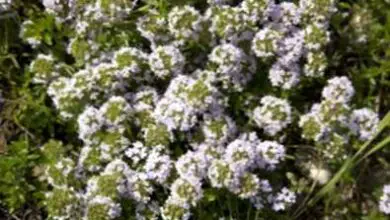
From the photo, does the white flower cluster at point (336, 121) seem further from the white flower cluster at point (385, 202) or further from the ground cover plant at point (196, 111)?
the white flower cluster at point (385, 202)

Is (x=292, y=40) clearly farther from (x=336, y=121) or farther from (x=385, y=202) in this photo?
(x=385, y=202)

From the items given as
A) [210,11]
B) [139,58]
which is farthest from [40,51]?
[210,11]

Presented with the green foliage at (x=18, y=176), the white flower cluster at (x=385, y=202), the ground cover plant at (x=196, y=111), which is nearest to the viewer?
the ground cover plant at (x=196, y=111)

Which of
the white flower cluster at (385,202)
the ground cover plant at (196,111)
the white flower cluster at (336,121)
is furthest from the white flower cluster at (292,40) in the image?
the white flower cluster at (385,202)

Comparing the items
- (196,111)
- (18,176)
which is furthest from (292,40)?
(18,176)

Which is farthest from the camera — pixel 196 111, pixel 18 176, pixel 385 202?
pixel 18 176

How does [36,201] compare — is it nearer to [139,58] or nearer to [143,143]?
[143,143]

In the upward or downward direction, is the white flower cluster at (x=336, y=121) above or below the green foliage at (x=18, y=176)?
above

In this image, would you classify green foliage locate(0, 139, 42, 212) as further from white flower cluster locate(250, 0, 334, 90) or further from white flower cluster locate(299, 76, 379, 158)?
white flower cluster locate(299, 76, 379, 158)
